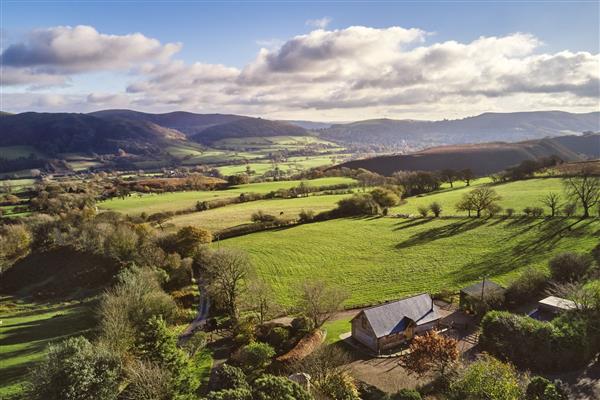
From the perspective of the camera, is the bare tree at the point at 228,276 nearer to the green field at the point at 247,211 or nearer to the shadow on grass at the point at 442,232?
the shadow on grass at the point at 442,232

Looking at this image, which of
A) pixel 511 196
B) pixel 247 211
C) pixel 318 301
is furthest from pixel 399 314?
pixel 247 211

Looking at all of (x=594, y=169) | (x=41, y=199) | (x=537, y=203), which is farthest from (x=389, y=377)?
(x=41, y=199)

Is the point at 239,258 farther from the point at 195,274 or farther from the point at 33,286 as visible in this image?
the point at 33,286

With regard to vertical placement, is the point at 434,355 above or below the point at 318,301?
below

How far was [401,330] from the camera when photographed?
41625 mm

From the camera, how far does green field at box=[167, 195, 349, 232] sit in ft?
325

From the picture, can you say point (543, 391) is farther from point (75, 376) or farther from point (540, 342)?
point (75, 376)

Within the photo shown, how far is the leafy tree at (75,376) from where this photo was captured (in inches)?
1102

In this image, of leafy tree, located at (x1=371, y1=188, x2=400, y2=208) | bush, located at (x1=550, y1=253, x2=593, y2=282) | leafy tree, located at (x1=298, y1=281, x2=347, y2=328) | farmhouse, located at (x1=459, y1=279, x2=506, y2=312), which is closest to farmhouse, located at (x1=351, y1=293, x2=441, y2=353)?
leafy tree, located at (x1=298, y1=281, x2=347, y2=328)

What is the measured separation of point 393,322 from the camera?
41.7m

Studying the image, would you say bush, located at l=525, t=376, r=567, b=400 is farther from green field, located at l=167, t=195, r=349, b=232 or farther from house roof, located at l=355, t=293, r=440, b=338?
green field, located at l=167, t=195, r=349, b=232

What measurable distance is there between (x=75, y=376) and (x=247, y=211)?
83670 millimetres

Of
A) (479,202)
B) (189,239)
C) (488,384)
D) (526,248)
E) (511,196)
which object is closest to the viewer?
(488,384)

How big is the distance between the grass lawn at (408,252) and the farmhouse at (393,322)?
882 centimetres
